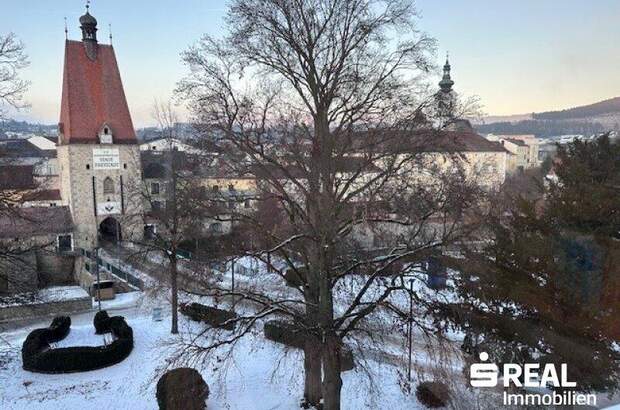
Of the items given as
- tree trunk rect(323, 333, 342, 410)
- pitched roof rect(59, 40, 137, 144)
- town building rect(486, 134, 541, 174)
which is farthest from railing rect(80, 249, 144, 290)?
town building rect(486, 134, 541, 174)

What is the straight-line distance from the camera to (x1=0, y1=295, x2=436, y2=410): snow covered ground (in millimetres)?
12695

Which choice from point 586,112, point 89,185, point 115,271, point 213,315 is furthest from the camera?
point 586,112

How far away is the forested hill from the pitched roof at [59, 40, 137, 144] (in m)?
38.5

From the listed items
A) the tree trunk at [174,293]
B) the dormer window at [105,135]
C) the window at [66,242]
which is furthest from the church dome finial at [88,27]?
the tree trunk at [174,293]

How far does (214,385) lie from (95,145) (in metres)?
28.5

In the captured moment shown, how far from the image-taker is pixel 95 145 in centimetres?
3597

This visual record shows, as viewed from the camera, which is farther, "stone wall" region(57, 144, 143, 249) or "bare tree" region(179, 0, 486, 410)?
"stone wall" region(57, 144, 143, 249)

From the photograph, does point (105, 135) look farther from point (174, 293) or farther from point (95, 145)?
point (174, 293)

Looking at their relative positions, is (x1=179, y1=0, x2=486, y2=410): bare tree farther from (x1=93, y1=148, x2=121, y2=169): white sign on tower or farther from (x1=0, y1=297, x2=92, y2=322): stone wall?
(x1=93, y1=148, x2=121, y2=169): white sign on tower

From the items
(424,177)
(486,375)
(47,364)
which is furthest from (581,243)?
(47,364)

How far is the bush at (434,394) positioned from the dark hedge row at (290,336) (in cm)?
198

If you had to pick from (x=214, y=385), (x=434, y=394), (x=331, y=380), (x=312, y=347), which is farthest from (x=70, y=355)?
(x=434, y=394)

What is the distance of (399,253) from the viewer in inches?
388

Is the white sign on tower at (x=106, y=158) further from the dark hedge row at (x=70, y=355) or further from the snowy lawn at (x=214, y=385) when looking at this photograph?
the snowy lawn at (x=214, y=385)
